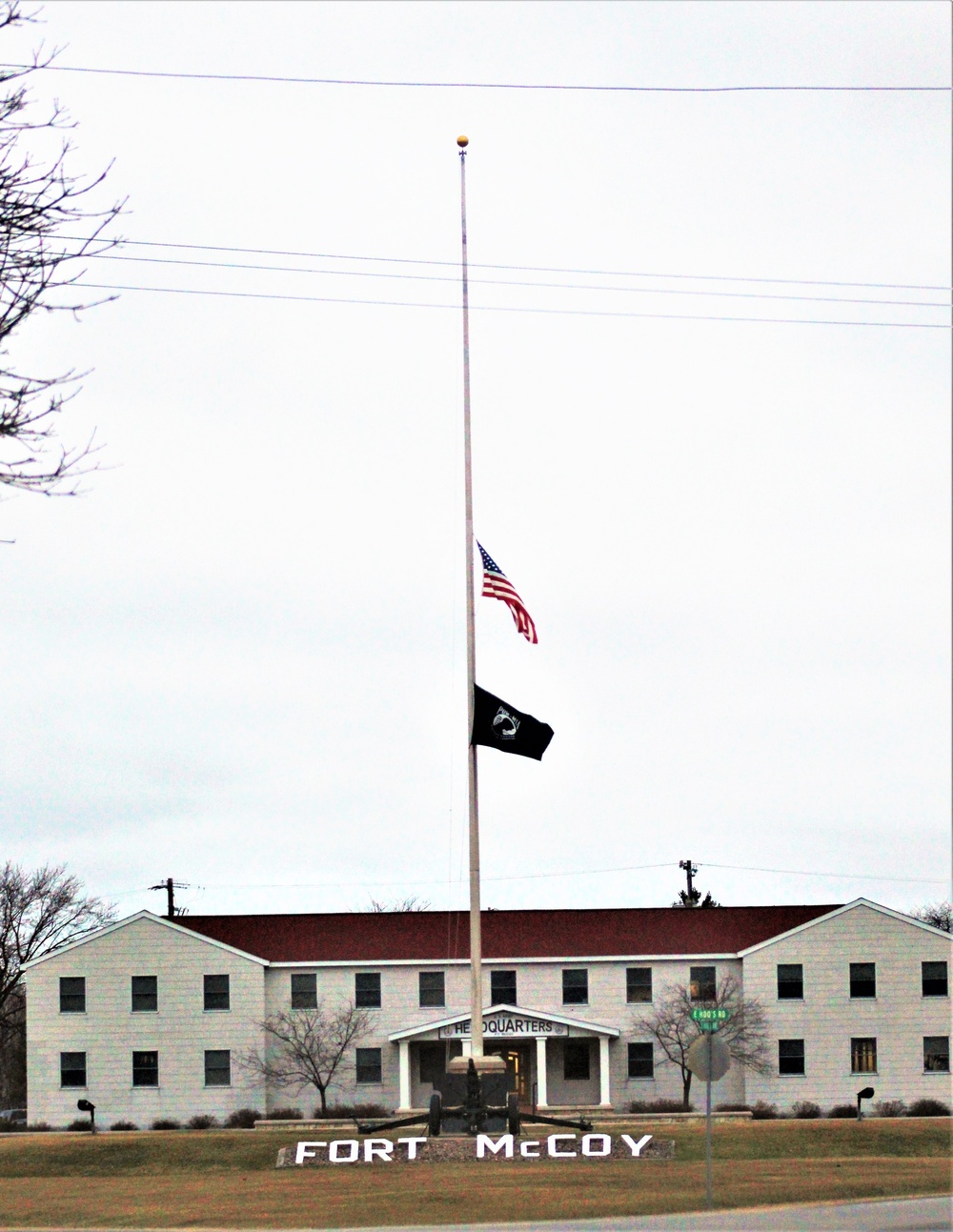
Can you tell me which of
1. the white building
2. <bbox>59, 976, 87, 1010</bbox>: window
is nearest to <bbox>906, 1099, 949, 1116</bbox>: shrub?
the white building

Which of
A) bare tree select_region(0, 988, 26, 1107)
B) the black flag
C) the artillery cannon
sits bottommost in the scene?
bare tree select_region(0, 988, 26, 1107)

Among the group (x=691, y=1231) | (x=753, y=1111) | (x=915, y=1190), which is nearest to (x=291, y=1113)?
(x=753, y=1111)

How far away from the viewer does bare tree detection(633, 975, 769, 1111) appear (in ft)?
193

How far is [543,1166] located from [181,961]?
30.0 metres

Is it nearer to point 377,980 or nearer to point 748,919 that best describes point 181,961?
point 377,980

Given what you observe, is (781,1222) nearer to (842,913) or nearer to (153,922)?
(842,913)

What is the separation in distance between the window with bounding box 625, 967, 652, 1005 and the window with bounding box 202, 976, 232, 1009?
13.5 metres

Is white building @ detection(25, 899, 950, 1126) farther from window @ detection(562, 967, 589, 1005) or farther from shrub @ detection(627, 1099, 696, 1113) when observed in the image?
shrub @ detection(627, 1099, 696, 1113)

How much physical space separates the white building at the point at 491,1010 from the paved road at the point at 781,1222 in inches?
1334

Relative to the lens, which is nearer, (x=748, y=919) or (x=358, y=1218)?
(x=358, y=1218)

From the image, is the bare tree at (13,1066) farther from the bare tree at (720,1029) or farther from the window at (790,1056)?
the window at (790,1056)

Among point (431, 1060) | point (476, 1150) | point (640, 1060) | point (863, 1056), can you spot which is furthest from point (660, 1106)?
point (476, 1150)

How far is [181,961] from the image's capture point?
6028 cm

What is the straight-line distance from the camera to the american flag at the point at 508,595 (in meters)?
35.2
